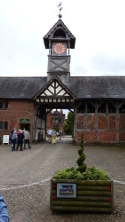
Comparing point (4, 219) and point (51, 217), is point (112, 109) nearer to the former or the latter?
point (51, 217)

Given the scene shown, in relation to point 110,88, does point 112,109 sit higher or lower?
lower

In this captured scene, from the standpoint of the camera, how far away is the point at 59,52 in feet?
84.5

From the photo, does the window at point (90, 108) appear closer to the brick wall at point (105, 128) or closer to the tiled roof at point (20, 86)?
the brick wall at point (105, 128)

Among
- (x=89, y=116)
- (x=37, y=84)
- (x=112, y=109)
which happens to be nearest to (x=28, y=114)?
(x=37, y=84)

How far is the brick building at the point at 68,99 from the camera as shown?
2156 centimetres

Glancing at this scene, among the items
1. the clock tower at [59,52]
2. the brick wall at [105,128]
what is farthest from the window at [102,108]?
the clock tower at [59,52]

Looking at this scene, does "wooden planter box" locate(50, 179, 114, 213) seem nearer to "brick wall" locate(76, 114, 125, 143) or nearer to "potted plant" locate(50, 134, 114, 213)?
"potted plant" locate(50, 134, 114, 213)

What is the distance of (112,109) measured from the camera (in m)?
22.2

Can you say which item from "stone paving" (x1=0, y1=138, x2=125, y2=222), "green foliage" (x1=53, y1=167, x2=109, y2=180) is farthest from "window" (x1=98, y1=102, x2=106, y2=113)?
"green foliage" (x1=53, y1=167, x2=109, y2=180)

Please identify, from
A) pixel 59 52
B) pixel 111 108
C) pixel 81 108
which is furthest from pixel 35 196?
pixel 59 52

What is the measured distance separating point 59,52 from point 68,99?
23.4 feet

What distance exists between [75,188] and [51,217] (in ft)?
2.56

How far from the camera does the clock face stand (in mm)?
25766

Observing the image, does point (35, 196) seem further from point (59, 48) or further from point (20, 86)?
point (59, 48)
